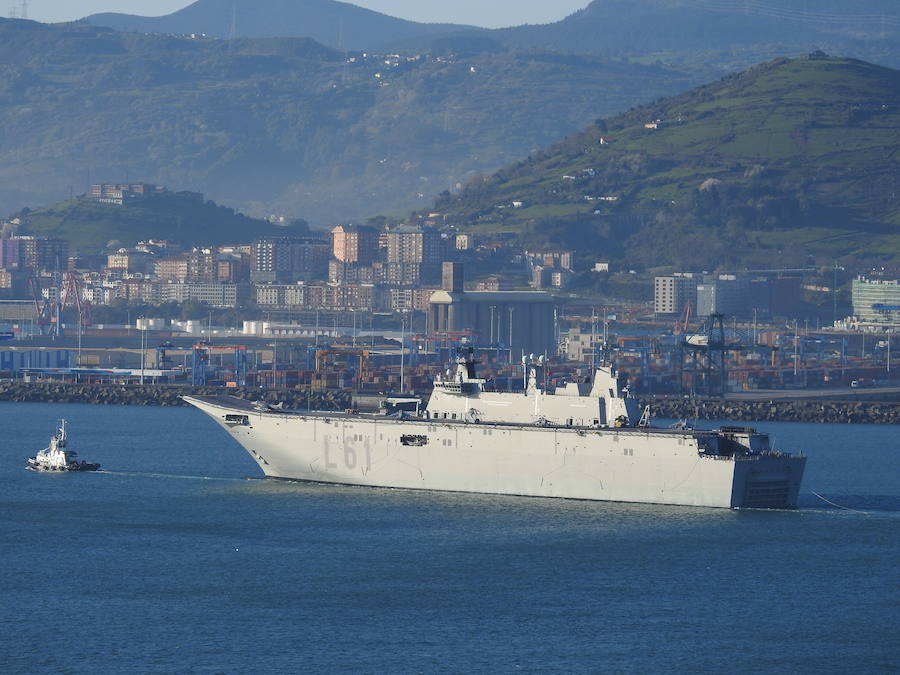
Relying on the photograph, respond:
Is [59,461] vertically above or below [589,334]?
below

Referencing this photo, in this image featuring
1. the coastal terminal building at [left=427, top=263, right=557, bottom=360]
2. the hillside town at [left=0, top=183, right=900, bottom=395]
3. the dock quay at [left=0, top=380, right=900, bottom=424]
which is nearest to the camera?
the dock quay at [left=0, top=380, right=900, bottom=424]

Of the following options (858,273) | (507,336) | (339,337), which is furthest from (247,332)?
(858,273)

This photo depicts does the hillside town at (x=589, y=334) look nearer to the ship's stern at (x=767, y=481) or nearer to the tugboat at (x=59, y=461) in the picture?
the tugboat at (x=59, y=461)

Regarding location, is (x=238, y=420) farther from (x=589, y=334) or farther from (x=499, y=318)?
(x=499, y=318)

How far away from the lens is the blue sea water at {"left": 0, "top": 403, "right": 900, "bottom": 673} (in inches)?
1446

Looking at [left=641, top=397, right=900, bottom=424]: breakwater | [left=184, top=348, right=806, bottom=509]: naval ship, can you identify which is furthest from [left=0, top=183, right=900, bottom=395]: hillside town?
[left=184, top=348, right=806, bottom=509]: naval ship

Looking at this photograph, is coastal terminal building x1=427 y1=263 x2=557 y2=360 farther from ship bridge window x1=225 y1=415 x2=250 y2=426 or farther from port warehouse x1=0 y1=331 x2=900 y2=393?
ship bridge window x1=225 y1=415 x2=250 y2=426

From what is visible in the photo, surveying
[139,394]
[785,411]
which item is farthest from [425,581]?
[139,394]

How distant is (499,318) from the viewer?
15362 cm

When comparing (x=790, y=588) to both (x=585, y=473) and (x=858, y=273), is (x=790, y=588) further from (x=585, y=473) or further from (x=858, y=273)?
(x=858, y=273)

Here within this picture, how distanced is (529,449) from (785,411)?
4303 centimetres

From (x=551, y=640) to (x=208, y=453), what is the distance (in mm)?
33714

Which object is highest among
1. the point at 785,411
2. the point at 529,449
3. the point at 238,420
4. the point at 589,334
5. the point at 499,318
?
the point at 499,318

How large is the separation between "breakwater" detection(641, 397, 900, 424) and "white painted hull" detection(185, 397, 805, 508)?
1462 inches
